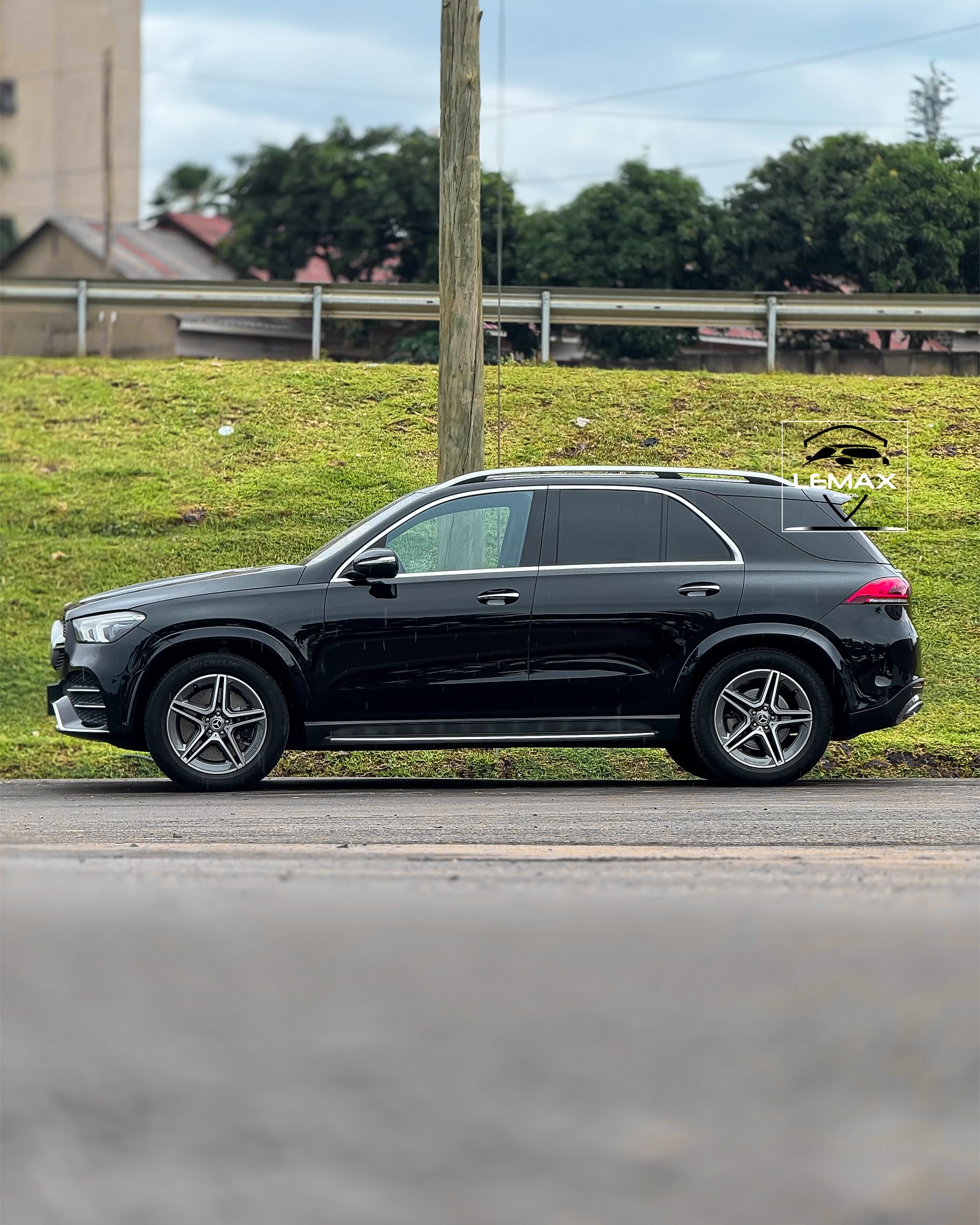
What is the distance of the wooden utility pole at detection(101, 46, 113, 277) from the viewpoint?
8.72 ft

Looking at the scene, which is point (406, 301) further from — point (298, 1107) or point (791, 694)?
point (298, 1107)

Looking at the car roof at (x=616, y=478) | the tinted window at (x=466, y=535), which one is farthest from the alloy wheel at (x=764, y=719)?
the tinted window at (x=466, y=535)

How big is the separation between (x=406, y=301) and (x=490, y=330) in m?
1.30

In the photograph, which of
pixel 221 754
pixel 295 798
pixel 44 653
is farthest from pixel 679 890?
pixel 44 653

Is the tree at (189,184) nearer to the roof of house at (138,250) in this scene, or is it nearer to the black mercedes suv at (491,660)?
the roof of house at (138,250)

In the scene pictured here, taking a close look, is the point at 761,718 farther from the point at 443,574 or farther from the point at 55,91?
the point at 55,91

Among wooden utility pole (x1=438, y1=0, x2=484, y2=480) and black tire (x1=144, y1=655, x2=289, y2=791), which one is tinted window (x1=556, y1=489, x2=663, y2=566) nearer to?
black tire (x1=144, y1=655, x2=289, y2=791)

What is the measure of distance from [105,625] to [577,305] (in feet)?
32.0

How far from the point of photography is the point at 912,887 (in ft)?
15.3

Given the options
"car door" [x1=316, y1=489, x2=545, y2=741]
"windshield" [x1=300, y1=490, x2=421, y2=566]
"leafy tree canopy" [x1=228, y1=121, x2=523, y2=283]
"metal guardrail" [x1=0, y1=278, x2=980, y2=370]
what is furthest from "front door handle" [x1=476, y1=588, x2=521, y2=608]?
"leafy tree canopy" [x1=228, y1=121, x2=523, y2=283]

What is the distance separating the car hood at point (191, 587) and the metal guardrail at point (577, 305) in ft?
29.2

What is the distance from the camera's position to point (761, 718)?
28.0ft

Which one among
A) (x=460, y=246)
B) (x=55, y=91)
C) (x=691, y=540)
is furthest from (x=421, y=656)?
(x=55, y=91)

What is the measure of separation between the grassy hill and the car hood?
1.84m
